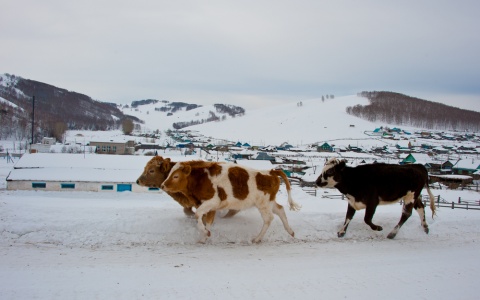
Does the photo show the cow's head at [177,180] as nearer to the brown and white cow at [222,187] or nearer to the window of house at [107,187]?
the brown and white cow at [222,187]

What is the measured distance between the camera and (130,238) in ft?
27.2

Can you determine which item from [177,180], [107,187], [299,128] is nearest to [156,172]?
[177,180]

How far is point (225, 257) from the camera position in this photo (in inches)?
292

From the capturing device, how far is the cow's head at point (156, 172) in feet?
29.7

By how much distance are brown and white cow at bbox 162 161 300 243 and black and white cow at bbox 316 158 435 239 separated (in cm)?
172

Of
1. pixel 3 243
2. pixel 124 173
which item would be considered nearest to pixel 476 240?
pixel 3 243

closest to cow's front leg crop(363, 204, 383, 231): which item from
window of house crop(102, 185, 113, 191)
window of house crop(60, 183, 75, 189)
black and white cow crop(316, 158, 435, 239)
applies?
black and white cow crop(316, 158, 435, 239)

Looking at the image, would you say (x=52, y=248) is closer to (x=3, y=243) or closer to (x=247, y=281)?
(x=3, y=243)

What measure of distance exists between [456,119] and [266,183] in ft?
711

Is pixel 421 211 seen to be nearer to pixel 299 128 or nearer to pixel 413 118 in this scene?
pixel 299 128

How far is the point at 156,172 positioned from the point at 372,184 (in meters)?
5.39

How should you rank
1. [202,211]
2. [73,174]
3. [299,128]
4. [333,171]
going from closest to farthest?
[202,211], [333,171], [73,174], [299,128]

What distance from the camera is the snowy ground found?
5695 millimetres

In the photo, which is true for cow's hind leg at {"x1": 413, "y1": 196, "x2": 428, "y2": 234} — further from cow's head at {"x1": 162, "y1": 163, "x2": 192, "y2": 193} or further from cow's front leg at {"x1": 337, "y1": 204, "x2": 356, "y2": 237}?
cow's head at {"x1": 162, "y1": 163, "x2": 192, "y2": 193}
